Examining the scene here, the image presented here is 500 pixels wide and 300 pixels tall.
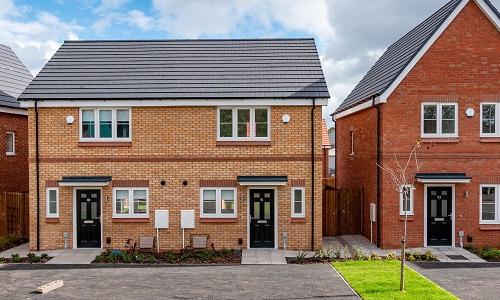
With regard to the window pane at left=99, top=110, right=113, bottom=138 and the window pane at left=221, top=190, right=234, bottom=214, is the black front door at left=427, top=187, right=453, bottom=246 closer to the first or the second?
the window pane at left=221, top=190, right=234, bottom=214

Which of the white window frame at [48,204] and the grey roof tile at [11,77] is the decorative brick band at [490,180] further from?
the grey roof tile at [11,77]

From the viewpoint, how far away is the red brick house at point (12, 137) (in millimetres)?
19359

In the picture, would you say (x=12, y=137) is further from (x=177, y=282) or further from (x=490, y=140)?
(x=490, y=140)

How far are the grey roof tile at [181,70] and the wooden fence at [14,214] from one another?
4.65 metres

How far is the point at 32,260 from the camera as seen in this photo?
48.0ft

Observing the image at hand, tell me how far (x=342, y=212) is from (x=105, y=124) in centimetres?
1058

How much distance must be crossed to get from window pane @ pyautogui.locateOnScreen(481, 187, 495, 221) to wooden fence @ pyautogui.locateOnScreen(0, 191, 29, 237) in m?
18.0

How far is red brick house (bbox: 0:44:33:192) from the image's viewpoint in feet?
63.5

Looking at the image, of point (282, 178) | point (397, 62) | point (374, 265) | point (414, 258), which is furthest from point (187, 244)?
point (397, 62)

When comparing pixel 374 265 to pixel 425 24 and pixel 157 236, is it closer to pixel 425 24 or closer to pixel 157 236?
pixel 157 236

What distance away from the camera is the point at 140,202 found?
16.2m

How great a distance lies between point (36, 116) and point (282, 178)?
31.0ft

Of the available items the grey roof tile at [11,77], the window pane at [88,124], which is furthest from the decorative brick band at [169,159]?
the grey roof tile at [11,77]

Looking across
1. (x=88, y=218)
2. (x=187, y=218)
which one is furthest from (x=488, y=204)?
(x=88, y=218)
